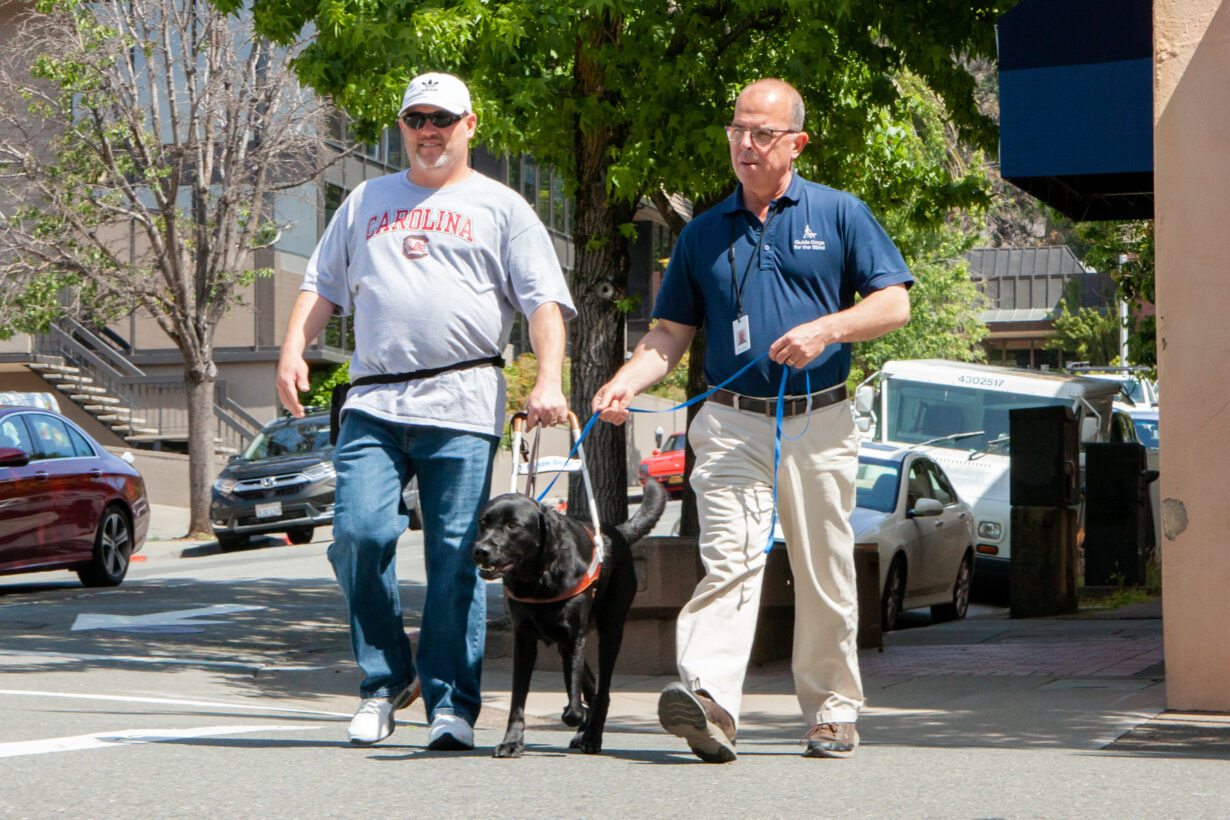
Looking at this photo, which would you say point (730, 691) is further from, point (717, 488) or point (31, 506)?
point (31, 506)

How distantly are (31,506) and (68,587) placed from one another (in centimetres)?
148

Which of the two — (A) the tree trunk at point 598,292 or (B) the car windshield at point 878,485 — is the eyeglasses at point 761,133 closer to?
(A) the tree trunk at point 598,292

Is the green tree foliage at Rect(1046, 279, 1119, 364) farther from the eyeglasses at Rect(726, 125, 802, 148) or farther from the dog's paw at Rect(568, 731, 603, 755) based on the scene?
the dog's paw at Rect(568, 731, 603, 755)

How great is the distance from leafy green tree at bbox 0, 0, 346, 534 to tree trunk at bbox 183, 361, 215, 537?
21 millimetres

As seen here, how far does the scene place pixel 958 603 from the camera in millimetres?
14180

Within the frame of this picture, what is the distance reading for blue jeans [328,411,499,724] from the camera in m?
5.40

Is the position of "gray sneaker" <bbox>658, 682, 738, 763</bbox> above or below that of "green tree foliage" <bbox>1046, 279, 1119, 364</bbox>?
below

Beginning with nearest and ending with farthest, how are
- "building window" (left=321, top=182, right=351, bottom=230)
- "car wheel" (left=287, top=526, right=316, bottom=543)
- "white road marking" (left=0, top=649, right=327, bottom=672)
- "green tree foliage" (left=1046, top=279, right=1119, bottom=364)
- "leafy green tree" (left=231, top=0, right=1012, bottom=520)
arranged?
"leafy green tree" (left=231, top=0, right=1012, bottom=520) → "white road marking" (left=0, top=649, right=327, bottom=672) → "car wheel" (left=287, top=526, right=316, bottom=543) → "building window" (left=321, top=182, right=351, bottom=230) → "green tree foliage" (left=1046, top=279, right=1119, bottom=364)

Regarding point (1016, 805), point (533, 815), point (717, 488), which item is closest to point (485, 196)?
point (717, 488)

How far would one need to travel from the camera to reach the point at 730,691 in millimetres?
5164

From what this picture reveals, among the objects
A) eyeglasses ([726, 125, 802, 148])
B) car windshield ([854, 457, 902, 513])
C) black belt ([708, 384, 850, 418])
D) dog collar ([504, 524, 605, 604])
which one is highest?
eyeglasses ([726, 125, 802, 148])

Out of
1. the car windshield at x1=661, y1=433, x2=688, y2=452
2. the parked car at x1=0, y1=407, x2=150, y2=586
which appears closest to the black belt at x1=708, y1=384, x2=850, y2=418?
the parked car at x1=0, y1=407, x2=150, y2=586

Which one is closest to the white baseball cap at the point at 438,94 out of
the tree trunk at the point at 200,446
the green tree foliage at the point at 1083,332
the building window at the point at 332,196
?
the tree trunk at the point at 200,446

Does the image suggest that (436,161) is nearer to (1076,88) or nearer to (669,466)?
(1076,88)
